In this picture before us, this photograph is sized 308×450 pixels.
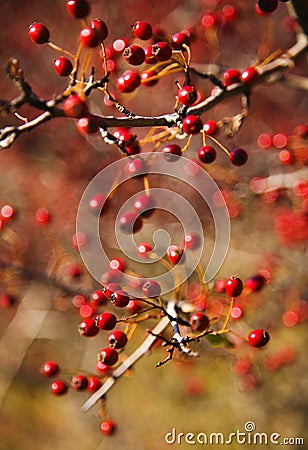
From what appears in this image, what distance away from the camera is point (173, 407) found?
5.39 meters

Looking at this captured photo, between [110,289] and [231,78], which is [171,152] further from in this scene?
[110,289]

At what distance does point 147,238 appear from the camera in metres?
4.44

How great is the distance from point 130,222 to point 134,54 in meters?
0.70

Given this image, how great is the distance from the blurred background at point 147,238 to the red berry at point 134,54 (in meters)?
1.48

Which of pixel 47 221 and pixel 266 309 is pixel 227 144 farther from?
pixel 47 221

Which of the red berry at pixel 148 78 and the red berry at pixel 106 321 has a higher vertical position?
the red berry at pixel 148 78

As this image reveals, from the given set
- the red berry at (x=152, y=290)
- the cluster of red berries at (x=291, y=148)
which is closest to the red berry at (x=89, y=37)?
the red berry at (x=152, y=290)

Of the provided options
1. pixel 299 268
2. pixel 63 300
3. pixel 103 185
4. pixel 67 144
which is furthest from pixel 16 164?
pixel 299 268

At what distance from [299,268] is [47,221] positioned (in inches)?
70.8

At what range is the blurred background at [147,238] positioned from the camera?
3361 millimetres
